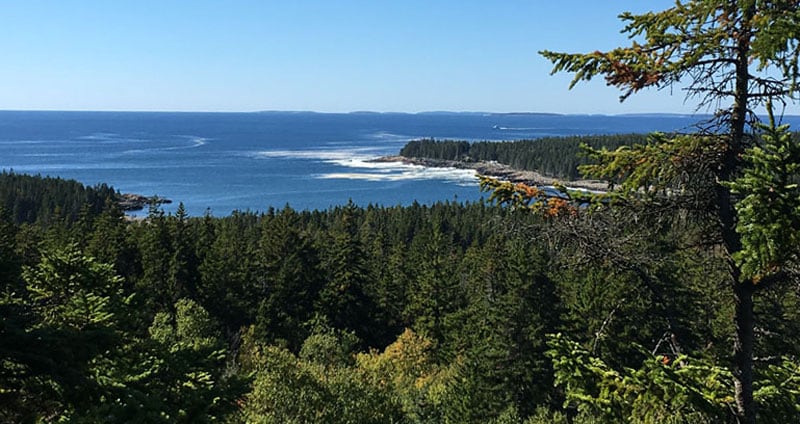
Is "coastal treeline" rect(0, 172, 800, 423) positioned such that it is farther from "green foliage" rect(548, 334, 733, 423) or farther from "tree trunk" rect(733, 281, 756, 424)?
"tree trunk" rect(733, 281, 756, 424)

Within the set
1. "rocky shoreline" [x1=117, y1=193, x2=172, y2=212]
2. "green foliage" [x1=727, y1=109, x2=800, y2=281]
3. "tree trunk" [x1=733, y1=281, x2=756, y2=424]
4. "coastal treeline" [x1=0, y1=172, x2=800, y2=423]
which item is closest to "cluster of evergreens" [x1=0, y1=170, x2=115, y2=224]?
"rocky shoreline" [x1=117, y1=193, x2=172, y2=212]

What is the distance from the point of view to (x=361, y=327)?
45094mm

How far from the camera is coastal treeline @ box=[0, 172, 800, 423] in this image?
773cm

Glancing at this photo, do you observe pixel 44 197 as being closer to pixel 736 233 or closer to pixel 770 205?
pixel 736 233

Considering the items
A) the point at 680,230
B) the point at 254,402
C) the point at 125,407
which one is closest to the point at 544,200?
the point at 680,230

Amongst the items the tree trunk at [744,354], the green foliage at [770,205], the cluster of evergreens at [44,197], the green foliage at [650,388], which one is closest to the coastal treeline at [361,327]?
the green foliage at [650,388]

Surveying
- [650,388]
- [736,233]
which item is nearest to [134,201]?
[650,388]

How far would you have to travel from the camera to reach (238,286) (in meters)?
44.4

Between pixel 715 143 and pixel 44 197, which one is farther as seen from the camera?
pixel 44 197

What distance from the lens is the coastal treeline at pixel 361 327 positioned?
7.73 m

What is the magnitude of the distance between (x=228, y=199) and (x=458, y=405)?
115 metres

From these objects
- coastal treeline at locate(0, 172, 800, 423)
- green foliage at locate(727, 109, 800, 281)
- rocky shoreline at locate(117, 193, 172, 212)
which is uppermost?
green foliage at locate(727, 109, 800, 281)

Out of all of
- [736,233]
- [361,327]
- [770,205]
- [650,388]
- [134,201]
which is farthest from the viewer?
[134,201]

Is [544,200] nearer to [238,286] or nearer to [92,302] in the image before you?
[92,302]
